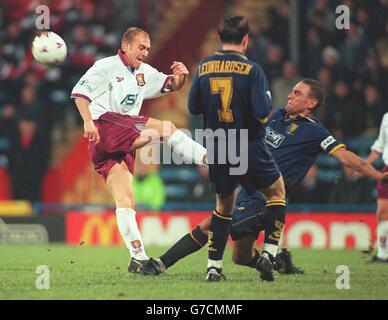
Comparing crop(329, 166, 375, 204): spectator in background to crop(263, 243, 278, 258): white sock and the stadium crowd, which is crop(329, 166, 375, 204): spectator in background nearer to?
the stadium crowd

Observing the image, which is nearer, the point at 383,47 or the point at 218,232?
the point at 218,232

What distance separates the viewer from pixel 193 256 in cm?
1160

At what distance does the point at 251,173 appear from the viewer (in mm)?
7793

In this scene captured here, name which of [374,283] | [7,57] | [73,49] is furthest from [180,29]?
[374,283]

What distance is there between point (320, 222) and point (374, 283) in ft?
19.6

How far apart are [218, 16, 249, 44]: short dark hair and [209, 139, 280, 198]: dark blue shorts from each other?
0.81 metres

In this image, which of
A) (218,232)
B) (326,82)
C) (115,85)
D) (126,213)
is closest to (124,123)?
(115,85)

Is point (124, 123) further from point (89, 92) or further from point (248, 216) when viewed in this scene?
point (248, 216)

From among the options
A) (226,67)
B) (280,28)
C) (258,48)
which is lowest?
(226,67)

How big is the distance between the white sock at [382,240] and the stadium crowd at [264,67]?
2.77 m

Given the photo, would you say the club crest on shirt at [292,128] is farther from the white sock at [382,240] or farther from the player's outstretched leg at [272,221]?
the white sock at [382,240]

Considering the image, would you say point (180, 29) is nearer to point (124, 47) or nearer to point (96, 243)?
point (96, 243)

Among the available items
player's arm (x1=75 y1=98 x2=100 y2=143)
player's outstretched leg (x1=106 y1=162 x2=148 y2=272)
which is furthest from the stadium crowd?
player's arm (x1=75 y1=98 x2=100 y2=143)

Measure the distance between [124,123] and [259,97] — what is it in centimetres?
170
